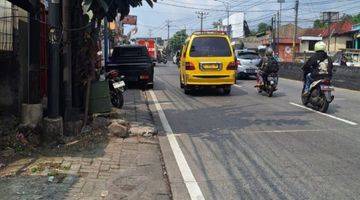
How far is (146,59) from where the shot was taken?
23000mm

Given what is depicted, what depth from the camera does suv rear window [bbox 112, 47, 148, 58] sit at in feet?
76.4

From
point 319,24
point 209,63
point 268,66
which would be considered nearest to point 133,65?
point 209,63

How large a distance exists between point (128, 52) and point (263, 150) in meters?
14.8

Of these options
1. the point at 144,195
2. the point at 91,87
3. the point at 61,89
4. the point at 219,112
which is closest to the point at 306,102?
the point at 219,112

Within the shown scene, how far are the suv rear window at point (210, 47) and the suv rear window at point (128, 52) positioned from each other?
14.7 ft

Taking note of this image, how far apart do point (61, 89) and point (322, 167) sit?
4.60m

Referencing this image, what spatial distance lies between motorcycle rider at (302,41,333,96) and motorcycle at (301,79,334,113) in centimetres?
16

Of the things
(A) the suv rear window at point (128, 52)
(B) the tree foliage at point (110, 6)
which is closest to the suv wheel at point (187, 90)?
(A) the suv rear window at point (128, 52)

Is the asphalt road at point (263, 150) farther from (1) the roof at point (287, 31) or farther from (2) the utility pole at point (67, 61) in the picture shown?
(1) the roof at point (287, 31)

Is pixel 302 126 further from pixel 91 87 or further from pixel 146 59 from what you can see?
pixel 146 59

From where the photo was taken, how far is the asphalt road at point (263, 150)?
22.9ft

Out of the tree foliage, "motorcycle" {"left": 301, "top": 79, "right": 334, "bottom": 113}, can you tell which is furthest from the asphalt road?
the tree foliage

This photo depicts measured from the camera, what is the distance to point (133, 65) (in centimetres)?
2188

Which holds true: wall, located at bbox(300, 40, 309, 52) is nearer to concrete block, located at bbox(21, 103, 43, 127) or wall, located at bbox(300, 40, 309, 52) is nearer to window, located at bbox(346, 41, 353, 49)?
window, located at bbox(346, 41, 353, 49)
